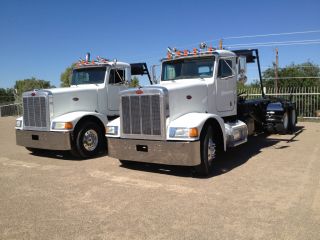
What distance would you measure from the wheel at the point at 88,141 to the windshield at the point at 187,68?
2.25m

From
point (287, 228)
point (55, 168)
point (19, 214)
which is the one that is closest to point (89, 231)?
point (19, 214)

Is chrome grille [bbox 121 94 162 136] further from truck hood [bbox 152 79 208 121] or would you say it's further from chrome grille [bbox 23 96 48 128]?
chrome grille [bbox 23 96 48 128]

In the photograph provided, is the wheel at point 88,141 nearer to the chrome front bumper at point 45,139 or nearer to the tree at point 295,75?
the chrome front bumper at point 45,139

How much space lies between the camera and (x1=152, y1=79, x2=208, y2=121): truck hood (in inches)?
283

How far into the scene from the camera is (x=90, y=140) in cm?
933

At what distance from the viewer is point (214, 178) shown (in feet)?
22.3

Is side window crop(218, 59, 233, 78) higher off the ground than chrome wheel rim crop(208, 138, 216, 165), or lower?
higher

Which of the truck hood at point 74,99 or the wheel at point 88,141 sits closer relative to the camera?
the wheel at point 88,141

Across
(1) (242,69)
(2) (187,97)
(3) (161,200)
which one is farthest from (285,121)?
(3) (161,200)

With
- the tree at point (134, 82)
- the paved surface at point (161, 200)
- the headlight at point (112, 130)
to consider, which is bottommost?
the paved surface at point (161, 200)

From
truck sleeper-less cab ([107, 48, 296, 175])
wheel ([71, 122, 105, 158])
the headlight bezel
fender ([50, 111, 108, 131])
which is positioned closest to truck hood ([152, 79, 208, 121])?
truck sleeper-less cab ([107, 48, 296, 175])

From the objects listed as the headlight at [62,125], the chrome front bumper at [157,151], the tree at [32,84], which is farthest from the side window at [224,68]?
the tree at [32,84]

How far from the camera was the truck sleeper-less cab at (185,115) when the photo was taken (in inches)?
267

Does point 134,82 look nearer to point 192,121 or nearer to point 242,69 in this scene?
point 242,69
